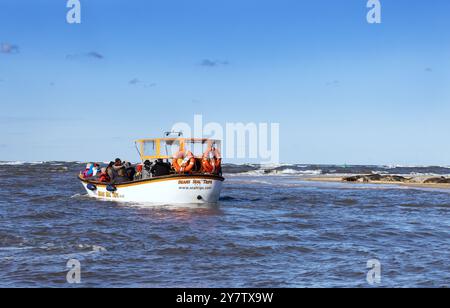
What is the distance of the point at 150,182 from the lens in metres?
22.2

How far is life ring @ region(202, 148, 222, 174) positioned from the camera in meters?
22.8

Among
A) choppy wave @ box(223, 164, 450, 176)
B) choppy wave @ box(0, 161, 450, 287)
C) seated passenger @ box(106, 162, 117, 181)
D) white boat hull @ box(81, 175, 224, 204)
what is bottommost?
choppy wave @ box(223, 164, 450, 176)

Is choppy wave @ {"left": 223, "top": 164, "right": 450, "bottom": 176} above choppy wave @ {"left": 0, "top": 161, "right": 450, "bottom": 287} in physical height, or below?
below

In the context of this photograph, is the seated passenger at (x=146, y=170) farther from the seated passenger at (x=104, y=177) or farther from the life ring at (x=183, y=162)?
the seated passenger at (x=104, y=177)

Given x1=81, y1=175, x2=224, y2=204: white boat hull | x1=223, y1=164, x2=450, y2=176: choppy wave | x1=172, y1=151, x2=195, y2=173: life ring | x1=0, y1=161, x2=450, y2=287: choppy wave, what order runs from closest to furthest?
1. x1=0, y1=161, x2=450, y2=287: choppy wave
2. x1=81, y1=175, x2=224, y2=204: white boat hull
3. x1=172, y1=151, x2=195, y2=173: life ring
4. x1=223, y1=164, x2=450, y2=176: choppy wave

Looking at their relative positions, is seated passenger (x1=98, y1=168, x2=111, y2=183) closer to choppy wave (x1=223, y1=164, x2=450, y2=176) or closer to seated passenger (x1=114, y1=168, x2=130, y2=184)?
seated passenger (x1=114, y1=168, x2=130, y2=184)

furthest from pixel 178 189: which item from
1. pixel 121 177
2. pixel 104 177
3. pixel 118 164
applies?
pixel 104 177

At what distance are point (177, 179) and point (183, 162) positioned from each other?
0.78 metres

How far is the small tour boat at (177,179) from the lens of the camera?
21.8 metres

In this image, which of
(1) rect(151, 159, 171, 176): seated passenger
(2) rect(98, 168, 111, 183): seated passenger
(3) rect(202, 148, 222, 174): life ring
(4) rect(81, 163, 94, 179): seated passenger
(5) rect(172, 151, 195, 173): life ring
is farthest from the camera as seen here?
(4) rect(81, 163, 94, 179): seated passenger

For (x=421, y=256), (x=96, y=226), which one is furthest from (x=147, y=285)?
(x=96, y=226)

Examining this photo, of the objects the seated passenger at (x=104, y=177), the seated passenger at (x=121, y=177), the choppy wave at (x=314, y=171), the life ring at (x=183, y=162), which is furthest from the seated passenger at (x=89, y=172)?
the choppy wave at (x=314, y=171)

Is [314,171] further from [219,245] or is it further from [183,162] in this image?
[219,245]

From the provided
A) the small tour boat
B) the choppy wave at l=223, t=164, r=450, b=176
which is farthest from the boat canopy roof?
the choppy wave at l=223, t=164, r=450, b=176
